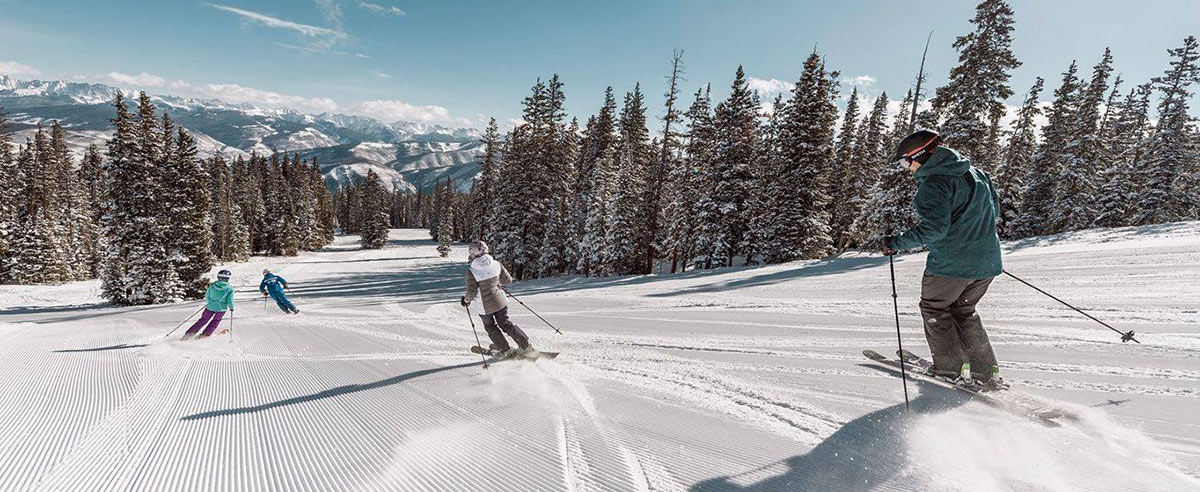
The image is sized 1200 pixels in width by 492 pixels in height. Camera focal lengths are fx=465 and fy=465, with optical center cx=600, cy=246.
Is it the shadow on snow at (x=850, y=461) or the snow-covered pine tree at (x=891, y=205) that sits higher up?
the snow-covered pine tree at (x=891, y=205)

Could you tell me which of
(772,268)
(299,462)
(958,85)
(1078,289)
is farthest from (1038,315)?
(958,85)

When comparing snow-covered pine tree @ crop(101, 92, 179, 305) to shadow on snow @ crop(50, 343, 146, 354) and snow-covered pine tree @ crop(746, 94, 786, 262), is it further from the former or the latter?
snow-covered pine tree @ crop(746, 94, 786, 262)

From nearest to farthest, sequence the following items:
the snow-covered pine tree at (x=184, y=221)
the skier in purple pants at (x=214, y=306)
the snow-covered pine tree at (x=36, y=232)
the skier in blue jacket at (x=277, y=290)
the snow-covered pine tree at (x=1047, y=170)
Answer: the skier in purple pants at (x=214, y=306), the skier in blue jacket at (x=277, y=290), the snow-covered pine tree at (x=184, y=221), the snow-covered pine tree at (x=1047, y=170), the snow-covered pine tree at (x=36, y=232)

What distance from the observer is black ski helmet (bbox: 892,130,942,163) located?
12.2 feet

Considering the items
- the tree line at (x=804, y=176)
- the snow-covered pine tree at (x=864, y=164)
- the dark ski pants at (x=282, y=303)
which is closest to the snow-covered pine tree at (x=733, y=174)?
the tree line at (x=804, y=176)

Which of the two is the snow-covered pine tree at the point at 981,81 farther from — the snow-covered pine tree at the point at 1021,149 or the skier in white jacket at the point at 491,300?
the skier in white jacket at the point at 491,300

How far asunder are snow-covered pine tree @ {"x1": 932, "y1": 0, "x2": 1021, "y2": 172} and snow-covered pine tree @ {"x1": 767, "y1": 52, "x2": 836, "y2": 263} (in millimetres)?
5939

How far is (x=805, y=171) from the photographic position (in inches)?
1009

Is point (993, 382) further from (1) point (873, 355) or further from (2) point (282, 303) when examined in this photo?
(2) point (282, 303)

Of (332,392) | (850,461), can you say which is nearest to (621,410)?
(850,461)

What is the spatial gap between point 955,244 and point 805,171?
78.5 feet

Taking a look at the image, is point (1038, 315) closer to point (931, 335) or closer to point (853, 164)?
point (931, 335)

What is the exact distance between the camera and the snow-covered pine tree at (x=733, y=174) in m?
25.2

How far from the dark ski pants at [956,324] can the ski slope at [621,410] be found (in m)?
0.32
